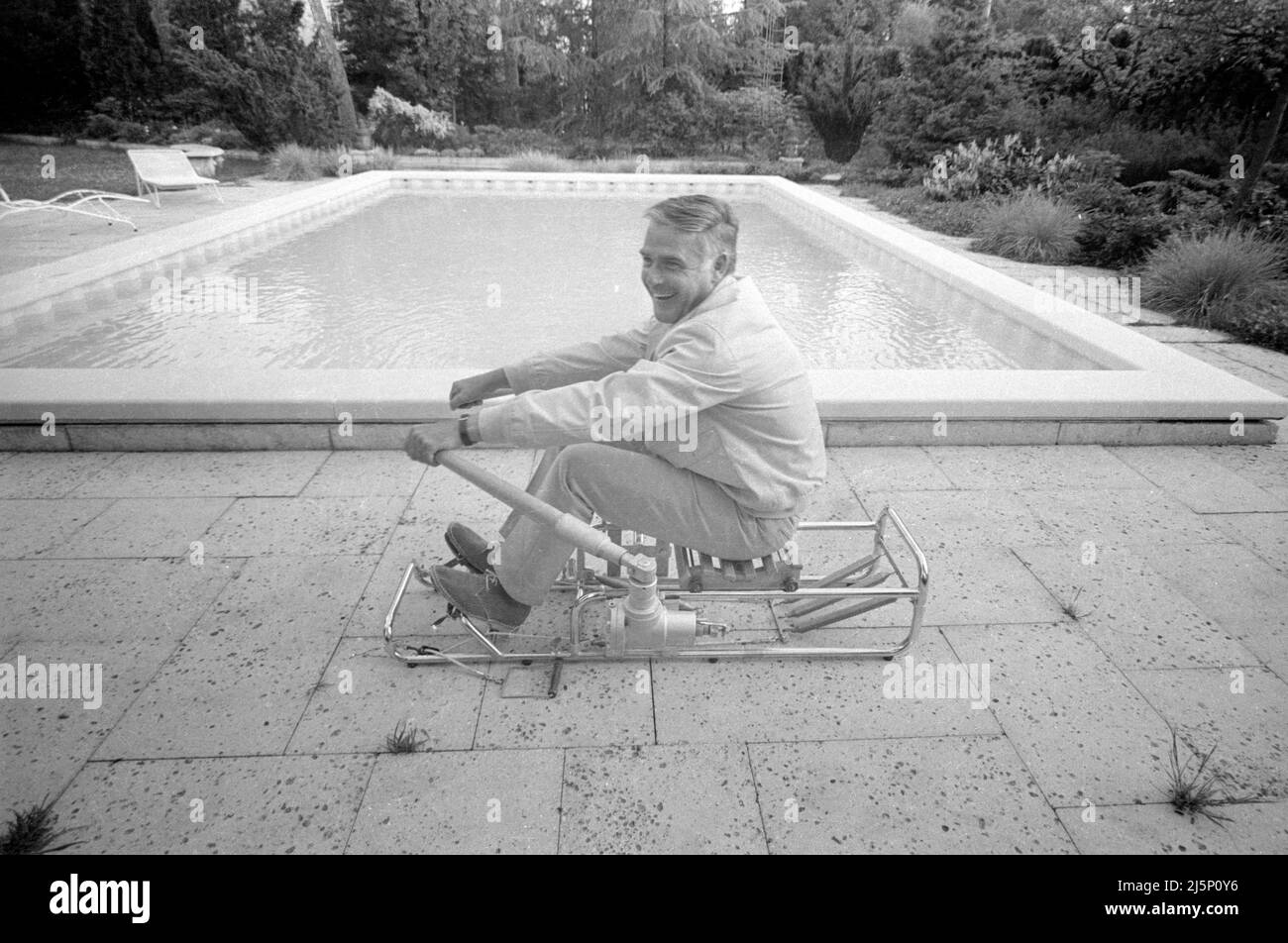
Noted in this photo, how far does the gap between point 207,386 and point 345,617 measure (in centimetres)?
201

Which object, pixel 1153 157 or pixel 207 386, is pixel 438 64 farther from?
pixel 207 386

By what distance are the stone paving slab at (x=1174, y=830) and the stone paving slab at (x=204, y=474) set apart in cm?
343

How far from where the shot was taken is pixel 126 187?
12078 millimetres

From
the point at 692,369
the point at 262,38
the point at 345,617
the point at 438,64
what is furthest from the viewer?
the point at 438,64

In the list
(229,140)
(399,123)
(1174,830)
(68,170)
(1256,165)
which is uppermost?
(399,123)

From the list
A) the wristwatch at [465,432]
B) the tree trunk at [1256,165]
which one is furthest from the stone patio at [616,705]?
the tree trunk at [1256,165]

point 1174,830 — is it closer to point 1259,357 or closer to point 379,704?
point 379,704

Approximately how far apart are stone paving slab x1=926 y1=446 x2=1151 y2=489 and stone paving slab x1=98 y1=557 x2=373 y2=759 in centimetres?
275

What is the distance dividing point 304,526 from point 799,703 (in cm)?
228

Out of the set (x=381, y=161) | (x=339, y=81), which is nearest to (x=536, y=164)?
(x=381, y=161)

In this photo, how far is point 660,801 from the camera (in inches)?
83.0

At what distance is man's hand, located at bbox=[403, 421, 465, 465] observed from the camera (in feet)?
7.13

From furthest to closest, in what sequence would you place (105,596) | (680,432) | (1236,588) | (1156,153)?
(1156,153) → (1236,588) → (105,596) → (680,432)
